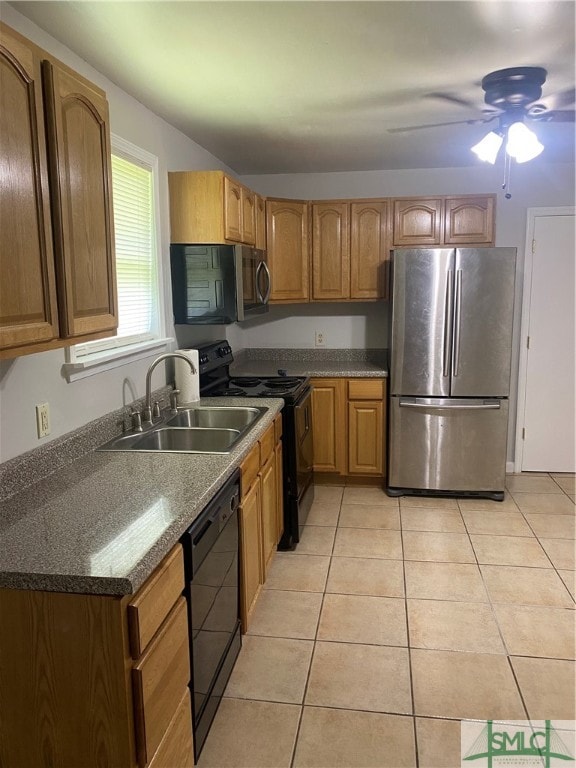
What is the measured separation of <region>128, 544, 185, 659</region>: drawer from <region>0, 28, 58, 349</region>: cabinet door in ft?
2.21

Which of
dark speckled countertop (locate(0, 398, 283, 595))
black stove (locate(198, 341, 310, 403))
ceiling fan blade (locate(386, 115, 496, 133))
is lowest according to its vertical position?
dark speckled countertop (locate(0, 398, 283, 595))

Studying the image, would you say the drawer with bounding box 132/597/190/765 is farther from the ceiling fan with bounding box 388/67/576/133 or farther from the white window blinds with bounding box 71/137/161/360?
the ceiling fan with bounding box 388/67/576/133

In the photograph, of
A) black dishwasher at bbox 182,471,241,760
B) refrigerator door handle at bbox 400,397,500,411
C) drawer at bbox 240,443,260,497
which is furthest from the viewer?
refrigerator door handle at bbox 400,397,500,411

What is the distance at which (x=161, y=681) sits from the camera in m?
1.52

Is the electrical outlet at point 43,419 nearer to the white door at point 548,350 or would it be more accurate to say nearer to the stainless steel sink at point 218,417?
the stainless steel sink at point 218,417

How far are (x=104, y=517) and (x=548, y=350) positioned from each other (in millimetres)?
3924

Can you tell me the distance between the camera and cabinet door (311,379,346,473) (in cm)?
432

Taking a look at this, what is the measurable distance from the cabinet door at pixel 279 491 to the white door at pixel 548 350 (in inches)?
92.7

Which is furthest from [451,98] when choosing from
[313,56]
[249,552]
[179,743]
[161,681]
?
[179,743]

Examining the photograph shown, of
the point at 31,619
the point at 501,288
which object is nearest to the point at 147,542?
the point at 31,619

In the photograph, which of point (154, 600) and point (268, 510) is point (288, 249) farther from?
point (154, 600)

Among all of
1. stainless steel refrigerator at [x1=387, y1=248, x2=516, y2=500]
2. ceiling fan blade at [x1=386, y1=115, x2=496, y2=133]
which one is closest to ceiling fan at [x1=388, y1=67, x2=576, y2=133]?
ceiling fan blade at [x1=386, y1=115, x2=496, y2=133]

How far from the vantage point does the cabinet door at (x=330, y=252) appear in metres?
4.43

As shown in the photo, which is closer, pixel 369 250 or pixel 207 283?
pixel 207 283
